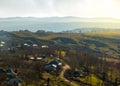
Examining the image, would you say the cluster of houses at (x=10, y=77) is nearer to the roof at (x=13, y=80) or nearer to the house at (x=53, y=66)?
the roof at (x=13, y=80)

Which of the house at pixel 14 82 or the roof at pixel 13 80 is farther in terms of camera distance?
the roof at pixel 13 80

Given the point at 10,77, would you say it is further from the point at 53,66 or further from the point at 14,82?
the point at 53,66

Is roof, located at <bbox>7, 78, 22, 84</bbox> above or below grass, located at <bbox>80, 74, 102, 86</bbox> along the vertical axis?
above

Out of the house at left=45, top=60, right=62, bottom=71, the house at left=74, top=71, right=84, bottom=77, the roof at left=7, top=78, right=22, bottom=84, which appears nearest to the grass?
the house at left=74, top=71, right=84, bottom=77

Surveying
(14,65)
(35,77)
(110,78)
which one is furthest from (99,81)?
(14,65)

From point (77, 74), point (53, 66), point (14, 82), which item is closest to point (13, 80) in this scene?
point (14, 82)

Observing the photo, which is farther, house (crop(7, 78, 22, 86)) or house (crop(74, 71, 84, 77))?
house (crop(74, 71, 84, 77))

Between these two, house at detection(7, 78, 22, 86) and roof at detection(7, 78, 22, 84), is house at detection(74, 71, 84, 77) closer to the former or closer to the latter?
roof at detection(7, 78, 22, 84)

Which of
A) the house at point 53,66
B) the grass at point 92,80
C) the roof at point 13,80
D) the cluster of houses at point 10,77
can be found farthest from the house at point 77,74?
the roof at point 13,80

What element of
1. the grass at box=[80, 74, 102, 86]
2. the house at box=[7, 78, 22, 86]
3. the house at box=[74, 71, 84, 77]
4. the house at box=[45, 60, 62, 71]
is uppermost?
the house at box=[7, 78, 22, 86]
